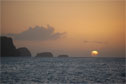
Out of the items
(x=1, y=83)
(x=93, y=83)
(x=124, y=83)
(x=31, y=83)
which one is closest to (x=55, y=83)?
(x=31, y=83)

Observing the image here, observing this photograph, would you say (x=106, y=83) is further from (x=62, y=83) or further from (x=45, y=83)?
(x=45, y=83)

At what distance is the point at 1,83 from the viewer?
30.8 m

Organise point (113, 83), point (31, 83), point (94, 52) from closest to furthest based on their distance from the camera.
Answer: point (31, 83) → point (113, 83) → point (94, 52)

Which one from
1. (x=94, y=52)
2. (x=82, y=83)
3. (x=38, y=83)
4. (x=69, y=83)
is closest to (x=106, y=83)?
(x=82, y=83)

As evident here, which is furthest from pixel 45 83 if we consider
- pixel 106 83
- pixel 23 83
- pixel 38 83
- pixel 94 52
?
pixel 94 52

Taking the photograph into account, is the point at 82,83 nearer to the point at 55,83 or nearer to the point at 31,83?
the point at 55,83

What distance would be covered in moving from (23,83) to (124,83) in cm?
1623

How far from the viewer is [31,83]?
101 ft

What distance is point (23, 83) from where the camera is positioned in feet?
101

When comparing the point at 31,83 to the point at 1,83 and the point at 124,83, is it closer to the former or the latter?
the point at 1,83

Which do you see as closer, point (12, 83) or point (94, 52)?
point (12, 83)

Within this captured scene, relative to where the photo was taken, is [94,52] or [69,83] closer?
[69,83]

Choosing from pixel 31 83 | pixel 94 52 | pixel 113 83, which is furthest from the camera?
pixel 94 52

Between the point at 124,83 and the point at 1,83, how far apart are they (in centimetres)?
1961
